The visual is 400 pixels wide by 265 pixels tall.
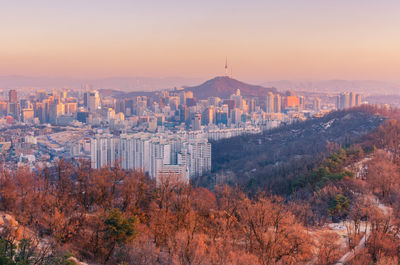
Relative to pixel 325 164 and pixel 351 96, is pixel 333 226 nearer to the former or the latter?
pixel 325 164

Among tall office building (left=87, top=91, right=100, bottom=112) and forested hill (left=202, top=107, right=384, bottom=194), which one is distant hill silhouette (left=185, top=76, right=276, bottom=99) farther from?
forested hill (left=202, top=107, right=384, bottom=194)

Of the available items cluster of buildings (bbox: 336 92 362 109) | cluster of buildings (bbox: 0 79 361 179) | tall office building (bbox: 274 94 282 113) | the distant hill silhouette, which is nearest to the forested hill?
cluster of buildings (bbox: 0 79 361 179)

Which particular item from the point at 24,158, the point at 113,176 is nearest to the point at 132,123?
the point at 24,158

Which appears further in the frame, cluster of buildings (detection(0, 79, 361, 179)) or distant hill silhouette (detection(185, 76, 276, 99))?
distant hill silhouette (detection(185, 76, 276, 99))

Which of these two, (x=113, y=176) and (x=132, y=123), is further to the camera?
(x=132, y=123)

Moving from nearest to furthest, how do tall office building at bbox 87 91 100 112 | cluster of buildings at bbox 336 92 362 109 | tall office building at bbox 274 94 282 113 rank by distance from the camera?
cluster of buildings at bbox 336 92 362 109
tall office building at bbox 87 91 100 112
tall office building at bbox 274 94 282 113

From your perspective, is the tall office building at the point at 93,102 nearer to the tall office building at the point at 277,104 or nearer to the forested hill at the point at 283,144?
the tall office building at the point at 277,104
